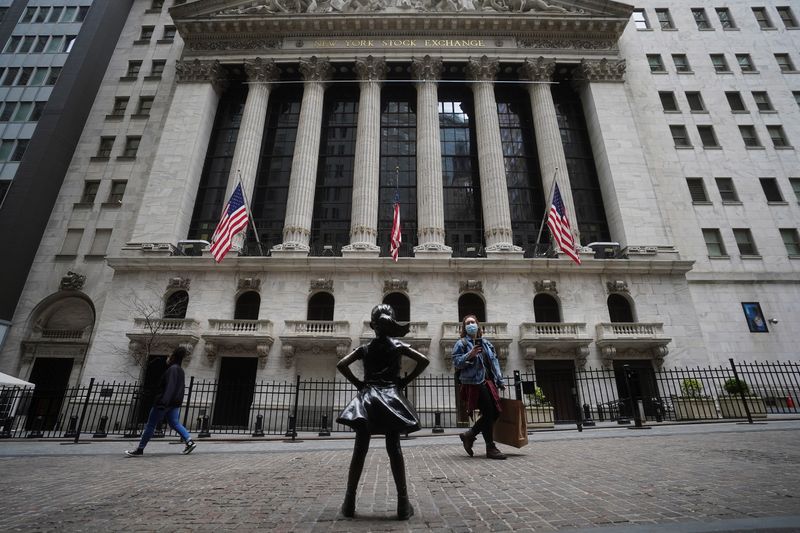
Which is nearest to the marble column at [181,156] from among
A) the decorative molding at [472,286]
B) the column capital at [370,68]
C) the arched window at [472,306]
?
the column capital at [370,68]

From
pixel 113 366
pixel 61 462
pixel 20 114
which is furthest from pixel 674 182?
pixel 20 114

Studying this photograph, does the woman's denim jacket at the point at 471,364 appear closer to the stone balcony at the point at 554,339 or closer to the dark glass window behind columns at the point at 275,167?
the stone balcony at the point at 554,339

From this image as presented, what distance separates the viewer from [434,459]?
7484 mm

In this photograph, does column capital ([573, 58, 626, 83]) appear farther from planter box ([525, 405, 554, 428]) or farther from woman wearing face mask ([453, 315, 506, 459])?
woman wearing face mask ([453, 315, 506, 459])

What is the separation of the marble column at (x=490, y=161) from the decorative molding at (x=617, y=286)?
227 inches

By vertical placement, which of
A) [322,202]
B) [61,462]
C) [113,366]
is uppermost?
[322,202]

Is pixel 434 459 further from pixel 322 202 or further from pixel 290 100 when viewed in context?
pixel 290 100

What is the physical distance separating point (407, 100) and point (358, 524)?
107ft

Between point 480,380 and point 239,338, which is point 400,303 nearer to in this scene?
point 239,338

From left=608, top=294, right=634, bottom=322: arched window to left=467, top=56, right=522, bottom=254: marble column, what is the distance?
256 inches

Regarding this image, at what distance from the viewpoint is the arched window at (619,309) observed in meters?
23.5

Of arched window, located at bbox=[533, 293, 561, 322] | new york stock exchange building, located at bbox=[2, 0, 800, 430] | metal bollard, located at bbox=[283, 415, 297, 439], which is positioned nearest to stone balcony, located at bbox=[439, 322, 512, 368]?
new york stock exchange building, located at bbox=[2, 0, 800, 430]

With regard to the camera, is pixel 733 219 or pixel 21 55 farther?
pixel 21 55

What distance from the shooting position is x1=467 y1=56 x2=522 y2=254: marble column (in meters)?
24.9
